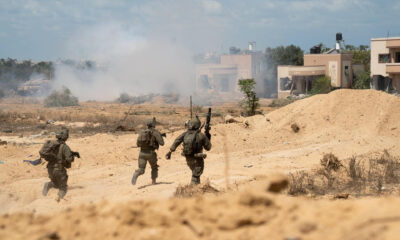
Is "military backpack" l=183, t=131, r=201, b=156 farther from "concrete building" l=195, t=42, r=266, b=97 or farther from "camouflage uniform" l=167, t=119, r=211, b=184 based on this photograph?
"concrete building" l=195, t=42, r=266, b=97

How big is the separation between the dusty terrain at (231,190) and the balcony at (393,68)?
1844 centimetres

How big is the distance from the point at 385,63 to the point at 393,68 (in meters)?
3.11

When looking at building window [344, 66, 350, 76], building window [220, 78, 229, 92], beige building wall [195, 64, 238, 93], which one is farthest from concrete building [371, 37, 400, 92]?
building window [220, 78, 229, 92]

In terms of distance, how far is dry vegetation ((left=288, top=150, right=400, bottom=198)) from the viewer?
30.8 feet

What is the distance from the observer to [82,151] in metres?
16.0

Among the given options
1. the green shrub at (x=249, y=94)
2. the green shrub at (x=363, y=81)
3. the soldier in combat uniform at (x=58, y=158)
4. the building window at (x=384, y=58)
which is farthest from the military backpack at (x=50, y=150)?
the green shrub at (x=363, y=81)

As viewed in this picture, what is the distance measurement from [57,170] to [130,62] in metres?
54.9

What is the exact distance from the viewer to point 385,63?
4003cm

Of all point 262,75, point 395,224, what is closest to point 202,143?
point 395,224

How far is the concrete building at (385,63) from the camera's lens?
37.3 meters

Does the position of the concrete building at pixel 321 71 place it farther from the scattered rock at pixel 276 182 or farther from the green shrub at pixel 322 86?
the scattered rock at pixel 276 182

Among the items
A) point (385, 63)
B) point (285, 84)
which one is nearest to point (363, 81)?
point (385, 63)

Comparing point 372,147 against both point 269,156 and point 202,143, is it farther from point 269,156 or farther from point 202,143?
point 202,143

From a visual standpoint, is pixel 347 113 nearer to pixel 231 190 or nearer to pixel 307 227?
pixel 231 190
